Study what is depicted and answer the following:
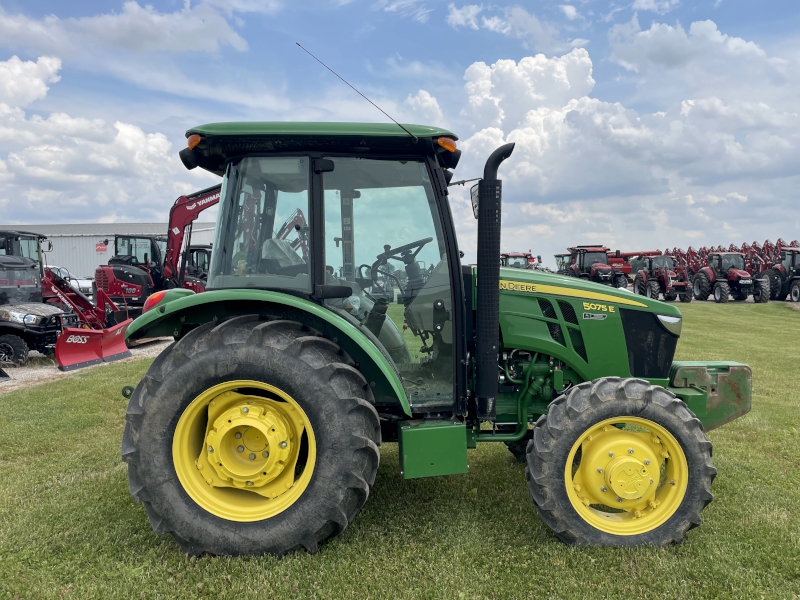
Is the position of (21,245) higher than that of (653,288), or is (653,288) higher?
(21,245)

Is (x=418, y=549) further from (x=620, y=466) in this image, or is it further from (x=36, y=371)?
(x=36, y=371)

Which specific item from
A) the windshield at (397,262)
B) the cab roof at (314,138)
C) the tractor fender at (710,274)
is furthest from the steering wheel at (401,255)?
the tractor fender at (710,274)

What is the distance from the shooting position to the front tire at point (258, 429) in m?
2.83

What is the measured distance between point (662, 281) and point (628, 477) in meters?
24.9

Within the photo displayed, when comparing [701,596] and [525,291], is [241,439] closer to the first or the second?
[525,291]

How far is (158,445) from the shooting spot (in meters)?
2.85

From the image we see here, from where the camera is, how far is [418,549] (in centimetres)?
297

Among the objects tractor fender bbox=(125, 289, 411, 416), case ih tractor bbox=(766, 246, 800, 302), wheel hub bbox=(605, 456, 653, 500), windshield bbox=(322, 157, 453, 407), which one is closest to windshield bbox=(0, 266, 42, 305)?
tractor fender bbox=(125, 289, 411, 416)

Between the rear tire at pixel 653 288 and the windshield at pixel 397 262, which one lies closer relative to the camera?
the windshield at pixel 397 262

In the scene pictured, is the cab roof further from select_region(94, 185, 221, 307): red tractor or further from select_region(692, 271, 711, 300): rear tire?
select_region(692, 271, 711, 300): rear tire

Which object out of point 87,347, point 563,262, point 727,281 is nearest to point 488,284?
point 87,347

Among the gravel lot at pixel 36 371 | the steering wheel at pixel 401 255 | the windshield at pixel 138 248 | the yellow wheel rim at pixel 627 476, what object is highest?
the windshield at pixel 138 248

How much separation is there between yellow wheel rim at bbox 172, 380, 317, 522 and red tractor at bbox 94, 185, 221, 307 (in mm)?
9170

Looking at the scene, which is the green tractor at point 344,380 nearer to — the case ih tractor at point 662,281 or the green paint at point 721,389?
the green paint at point 721,389
